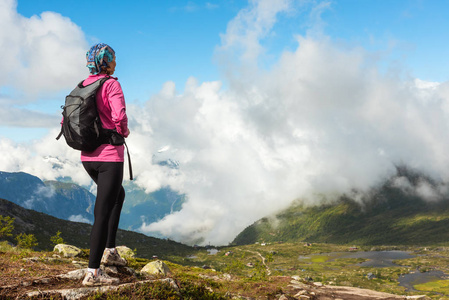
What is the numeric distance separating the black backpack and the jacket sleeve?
0.26 meters

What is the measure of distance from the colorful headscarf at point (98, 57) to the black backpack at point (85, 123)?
829 mm

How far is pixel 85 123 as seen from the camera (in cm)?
→ 753

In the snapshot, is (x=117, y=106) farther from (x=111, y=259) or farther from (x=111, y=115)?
(x=111, y=259)

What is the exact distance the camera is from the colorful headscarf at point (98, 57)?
8.41 metres


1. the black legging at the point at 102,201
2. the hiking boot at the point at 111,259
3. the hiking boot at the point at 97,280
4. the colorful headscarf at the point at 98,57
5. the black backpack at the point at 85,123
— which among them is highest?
the colorful headscarf at the point at 98,57

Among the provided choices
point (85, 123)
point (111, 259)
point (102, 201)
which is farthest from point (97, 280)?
point (85, 123)

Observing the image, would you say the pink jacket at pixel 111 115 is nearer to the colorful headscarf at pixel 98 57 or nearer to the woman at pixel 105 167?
the woman at pixel 105 167

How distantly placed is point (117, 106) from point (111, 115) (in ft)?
1.59

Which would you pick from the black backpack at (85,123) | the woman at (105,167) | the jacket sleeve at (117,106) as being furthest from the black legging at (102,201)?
the jacket sleeve at (117,106)

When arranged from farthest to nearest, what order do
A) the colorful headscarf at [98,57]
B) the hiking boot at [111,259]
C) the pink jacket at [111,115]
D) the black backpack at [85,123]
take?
1. the hiking boot at [111,259]
2. the colorful headscarf at [98,57]
3. the pink jacket at [111,115]
4. the black backpack at [85,123]

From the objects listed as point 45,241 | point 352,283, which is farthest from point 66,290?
point 352,283

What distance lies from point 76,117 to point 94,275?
13.4ft

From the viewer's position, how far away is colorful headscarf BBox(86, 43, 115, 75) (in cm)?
841

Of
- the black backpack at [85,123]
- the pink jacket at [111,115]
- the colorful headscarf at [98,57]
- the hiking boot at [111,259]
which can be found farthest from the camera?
the hiking boot at [111,259]
